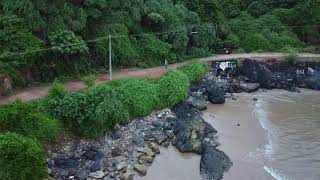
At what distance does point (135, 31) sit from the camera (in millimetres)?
41562

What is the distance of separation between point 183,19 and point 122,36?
27.4ft

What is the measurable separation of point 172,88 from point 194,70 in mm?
5744

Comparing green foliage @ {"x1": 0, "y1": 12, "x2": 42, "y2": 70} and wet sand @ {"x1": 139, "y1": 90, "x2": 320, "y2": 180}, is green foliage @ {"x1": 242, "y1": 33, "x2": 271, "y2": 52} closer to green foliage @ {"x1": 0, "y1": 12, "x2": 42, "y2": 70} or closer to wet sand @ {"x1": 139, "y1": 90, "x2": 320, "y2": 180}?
wet sand @ {"x1": 139, "y1": 90, "x2": 320, "y2": 180}

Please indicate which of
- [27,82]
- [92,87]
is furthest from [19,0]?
[92,87]

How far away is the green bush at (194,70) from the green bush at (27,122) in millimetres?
15856

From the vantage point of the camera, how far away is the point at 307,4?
169ft

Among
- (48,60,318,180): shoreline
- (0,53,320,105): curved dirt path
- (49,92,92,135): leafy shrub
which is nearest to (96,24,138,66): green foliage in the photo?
(0,53,320,105): curved dirt path

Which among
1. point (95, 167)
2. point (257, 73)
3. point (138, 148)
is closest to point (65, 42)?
point (138, 148)

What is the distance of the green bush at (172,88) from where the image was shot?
3534cm

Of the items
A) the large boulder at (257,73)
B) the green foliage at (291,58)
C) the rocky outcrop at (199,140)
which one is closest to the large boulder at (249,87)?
the large boulder at (257,73)

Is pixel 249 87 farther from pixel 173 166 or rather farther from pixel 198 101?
pixel 173 166

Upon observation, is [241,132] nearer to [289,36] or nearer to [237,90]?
[237,90]

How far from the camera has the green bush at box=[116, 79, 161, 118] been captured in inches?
1281

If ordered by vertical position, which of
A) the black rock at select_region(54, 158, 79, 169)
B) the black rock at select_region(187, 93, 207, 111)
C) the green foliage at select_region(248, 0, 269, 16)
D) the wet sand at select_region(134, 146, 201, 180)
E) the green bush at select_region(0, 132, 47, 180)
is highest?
the green foliage at select_region(248, 0, 269, 16)
